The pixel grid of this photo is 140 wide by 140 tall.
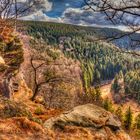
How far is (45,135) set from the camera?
455 inches

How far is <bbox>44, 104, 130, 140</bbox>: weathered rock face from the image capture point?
15586 mm

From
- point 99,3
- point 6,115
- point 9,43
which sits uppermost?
point 99,3

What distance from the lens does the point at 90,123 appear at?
55.4 feet

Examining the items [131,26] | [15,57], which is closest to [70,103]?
[15,57]

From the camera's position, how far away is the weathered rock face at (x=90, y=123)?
15.6 metres

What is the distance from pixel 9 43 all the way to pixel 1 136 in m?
31.2

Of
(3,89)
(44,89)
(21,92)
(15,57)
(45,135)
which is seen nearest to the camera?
(45,135)

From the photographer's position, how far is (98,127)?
1688 centimetres

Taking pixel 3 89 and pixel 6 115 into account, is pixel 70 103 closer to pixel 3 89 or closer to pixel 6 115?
pixel 3 89

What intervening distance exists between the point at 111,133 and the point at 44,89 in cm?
6056

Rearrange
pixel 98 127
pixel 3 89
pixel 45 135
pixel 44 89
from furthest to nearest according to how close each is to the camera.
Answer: pixel 44 89
pixel 3 89
pixel 98 127
pixel 45 135

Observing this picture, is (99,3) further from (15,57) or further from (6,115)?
(15,57)

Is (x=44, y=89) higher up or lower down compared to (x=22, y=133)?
lower down

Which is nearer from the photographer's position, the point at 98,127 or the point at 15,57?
the point at 98,127
